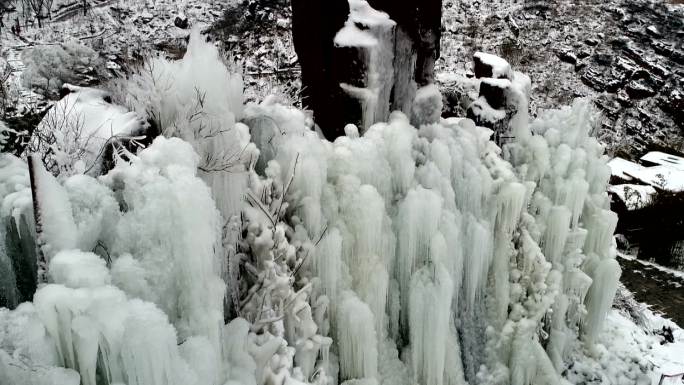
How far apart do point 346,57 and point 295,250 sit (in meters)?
2.50

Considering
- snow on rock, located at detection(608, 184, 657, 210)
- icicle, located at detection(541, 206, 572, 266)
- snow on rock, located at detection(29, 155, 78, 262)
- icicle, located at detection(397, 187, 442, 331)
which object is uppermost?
snow on rock, located at detection(29, 155, 78, 262)

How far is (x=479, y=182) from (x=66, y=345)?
4.52m

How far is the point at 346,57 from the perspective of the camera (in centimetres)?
561

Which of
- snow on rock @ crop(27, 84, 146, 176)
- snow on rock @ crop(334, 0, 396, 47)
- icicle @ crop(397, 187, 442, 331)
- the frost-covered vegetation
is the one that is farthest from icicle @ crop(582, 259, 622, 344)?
snow on rock @ crop(27, 84, 146, 176)

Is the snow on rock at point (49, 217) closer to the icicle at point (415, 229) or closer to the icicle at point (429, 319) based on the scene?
the icicle at point (415, 229)

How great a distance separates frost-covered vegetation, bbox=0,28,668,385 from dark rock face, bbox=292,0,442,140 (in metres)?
0.51

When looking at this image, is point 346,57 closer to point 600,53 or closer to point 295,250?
point 295,250

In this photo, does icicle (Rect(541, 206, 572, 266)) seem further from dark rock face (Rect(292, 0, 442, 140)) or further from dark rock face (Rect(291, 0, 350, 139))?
dark rock face (Rect(291, 0, 350, 139))

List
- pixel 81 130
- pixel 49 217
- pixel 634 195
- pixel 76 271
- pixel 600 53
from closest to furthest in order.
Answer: pixel 76 271 < pixel 49 217 < pixel 81 130 < pixel 634 195 < pixel 600 53

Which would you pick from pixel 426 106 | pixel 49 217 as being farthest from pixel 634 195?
pixel 49 217

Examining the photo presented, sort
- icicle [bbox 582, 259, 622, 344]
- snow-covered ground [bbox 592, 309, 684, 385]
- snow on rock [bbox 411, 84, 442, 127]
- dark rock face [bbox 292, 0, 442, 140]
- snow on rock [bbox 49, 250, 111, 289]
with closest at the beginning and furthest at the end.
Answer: snow on rock [bbox 49, 250, 111, 289], dark rock face [bbox 292, 0, 442, 140], snow on rock [bbox 411, 84, 442, 127], icicle [bbox 582, 259, 622, 344], snow-covered ground [bbox 592, 309, 684, 385]

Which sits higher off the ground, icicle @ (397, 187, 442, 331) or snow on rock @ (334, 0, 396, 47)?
snow on rock @ (334, 0, 396, 47)

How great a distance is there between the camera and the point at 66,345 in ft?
7.42

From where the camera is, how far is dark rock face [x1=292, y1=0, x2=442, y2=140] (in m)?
5.75
